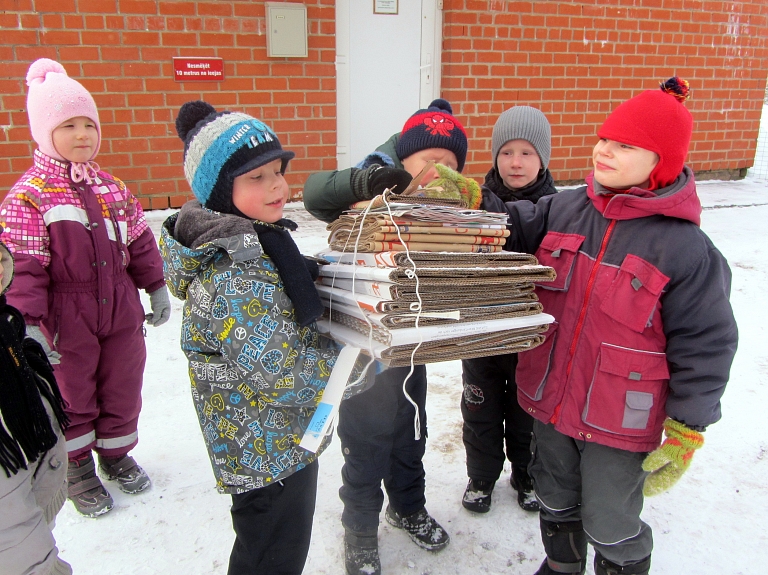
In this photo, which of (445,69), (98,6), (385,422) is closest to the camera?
(385,422)

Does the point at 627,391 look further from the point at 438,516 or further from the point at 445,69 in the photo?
the point at 445,69

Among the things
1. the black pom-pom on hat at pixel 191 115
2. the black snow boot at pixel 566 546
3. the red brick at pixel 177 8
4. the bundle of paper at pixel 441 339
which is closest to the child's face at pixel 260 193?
the black pom-pom on hat at pixel 191 115

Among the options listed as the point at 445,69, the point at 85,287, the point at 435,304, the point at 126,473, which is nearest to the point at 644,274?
the point at 435,304

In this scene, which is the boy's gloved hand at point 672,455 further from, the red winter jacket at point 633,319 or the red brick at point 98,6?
the red brick at point 98,6

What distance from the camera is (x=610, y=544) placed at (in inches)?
69.7

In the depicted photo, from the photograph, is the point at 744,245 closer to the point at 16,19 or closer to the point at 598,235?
the point at 598,235

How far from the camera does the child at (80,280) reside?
2.27 m

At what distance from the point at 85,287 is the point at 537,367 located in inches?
72.2

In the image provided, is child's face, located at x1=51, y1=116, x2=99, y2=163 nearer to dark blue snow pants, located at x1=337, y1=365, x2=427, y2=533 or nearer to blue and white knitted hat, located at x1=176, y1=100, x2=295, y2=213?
blue and white knitted hat, located at x1=176, y1=100, x2=295, y2=213

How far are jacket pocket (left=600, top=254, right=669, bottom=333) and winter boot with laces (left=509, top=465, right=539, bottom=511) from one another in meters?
1.08

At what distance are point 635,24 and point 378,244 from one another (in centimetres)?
754

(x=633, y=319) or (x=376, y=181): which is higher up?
(x=376, y=181)

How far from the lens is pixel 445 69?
6703 millimetres

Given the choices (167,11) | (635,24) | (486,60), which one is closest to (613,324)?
(167,11)
